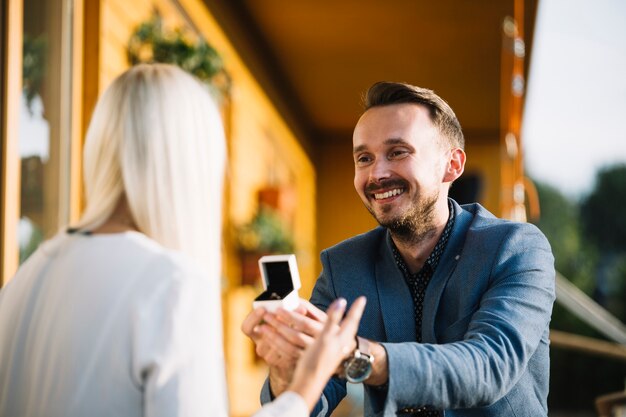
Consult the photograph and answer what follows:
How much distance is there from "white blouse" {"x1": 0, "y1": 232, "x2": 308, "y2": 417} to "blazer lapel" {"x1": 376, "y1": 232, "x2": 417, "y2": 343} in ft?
2.27

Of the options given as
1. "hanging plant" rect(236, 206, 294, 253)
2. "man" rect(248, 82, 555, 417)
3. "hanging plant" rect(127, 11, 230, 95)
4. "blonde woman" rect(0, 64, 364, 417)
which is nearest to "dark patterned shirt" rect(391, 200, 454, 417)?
"man" rect(248, 82, 555, 417)

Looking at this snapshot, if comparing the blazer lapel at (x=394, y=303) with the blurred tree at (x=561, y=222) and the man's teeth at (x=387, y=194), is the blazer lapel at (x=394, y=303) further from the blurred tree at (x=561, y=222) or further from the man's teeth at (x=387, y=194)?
the blurred tree at (x=561, y=222)

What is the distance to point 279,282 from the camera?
5.30 ft

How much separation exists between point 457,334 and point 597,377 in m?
9.72

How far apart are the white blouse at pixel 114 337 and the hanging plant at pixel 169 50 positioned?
3.08 m

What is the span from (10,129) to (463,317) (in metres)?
1.98

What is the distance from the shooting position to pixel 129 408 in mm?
1267

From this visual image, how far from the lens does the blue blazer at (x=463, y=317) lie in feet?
5.40

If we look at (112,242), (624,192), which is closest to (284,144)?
(112,242)

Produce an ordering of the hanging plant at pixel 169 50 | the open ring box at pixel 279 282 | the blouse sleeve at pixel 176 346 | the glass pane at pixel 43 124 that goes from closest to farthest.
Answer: the blouse sleeve at pixel 176 346 < the open ring box at pixel 279 282 < the glass pane at pixel 43 124 < the hanging plant at pixel 169 50

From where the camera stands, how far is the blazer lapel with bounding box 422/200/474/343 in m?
1.94

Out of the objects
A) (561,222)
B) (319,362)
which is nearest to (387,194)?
(319,362)

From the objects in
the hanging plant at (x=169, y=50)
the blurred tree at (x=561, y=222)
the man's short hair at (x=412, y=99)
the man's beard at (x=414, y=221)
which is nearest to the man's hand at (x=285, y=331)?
the man's beard at (x=414, y=221)

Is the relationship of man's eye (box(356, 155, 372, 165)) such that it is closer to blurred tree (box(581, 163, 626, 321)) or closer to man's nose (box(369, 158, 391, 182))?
→ man's nose (box(369, 158, 391, 182))
